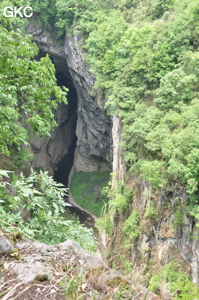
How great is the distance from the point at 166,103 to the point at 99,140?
16.5 metres

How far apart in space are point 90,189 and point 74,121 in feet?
46.0

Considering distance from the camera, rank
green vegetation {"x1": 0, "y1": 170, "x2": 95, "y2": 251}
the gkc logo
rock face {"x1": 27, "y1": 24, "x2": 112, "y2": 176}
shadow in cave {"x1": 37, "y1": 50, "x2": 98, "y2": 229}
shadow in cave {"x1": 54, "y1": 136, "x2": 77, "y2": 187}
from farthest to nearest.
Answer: shadow in cave {"x1": 54, "y1": 136, "x2": 77, "y2": 187}
shadow in cave {"x1": 37, "y1": 50, "x2": 98, "y2": 229}
rock face {"x1": 27, "y1": 24, "x2": 112, "y2": 176}
the gkc logo
green vegetation {"x1": 0, "y1": 170, "x2": 95, "y2": 251}

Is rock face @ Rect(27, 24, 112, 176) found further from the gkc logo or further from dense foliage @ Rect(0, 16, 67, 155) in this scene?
dense foliage @ Rect(0, 16, 67, 155)

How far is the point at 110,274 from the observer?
2.99 meters

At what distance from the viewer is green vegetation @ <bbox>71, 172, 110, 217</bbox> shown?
88.1 feet

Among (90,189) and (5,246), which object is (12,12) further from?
(90,189)

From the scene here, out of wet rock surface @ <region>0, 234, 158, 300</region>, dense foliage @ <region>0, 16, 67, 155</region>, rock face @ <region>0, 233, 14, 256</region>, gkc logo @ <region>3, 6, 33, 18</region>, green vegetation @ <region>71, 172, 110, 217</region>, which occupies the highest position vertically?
gkc logo @ <region>3, 6, 33, 18</region>

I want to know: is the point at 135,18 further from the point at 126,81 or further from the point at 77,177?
the point at 77,177

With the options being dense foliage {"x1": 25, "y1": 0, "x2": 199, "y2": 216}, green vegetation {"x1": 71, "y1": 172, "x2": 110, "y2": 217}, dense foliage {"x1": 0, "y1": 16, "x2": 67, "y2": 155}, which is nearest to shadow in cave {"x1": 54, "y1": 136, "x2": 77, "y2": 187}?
green vegetation {"x1": 71, "y1": 172, "x2": 110, "y2": 217}

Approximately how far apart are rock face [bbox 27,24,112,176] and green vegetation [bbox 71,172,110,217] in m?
1.16

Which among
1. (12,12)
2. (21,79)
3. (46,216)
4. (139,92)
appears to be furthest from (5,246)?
(139,92)

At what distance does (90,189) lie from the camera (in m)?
28.8

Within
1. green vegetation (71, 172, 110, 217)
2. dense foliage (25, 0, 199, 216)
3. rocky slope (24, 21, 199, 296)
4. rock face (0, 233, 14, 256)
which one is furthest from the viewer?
green vegetation (71, 172, 110, 217)

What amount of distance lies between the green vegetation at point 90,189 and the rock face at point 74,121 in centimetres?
116
